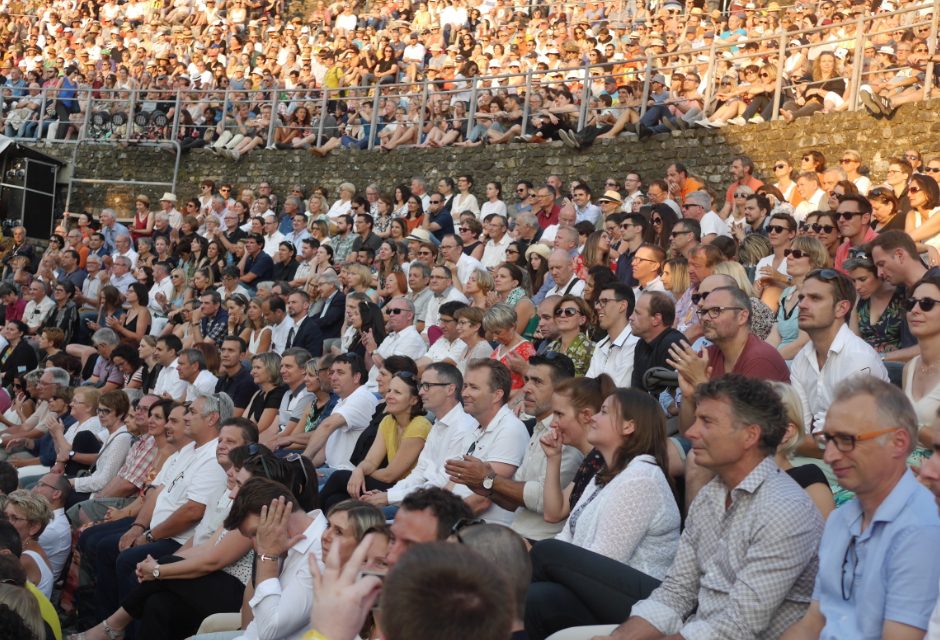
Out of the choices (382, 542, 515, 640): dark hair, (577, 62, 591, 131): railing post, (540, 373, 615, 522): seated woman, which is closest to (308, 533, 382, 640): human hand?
(382, 542, 515, 640): dark hair

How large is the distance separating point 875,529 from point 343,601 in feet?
5.38

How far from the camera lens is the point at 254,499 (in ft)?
17.8

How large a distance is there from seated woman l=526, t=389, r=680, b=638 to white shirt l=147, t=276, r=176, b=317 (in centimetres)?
1058

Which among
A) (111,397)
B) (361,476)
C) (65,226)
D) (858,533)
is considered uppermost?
(858,533)

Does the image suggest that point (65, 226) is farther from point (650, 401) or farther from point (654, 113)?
point (650, 401)

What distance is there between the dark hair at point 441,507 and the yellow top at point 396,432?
10.2 feet

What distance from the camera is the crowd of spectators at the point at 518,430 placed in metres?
3.66

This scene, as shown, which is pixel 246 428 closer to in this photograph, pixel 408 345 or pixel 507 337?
pixel 507 337

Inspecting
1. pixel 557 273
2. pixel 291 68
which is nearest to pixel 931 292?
pixel 557 273

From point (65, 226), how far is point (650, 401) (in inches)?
667

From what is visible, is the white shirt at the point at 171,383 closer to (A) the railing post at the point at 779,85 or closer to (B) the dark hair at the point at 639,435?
(B) the dark hair at the point at 639,435

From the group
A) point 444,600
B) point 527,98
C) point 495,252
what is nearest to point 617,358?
point 444,600

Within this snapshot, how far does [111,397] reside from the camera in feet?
32.5

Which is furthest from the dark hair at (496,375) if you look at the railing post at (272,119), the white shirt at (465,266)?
the railing post at (272,119)
